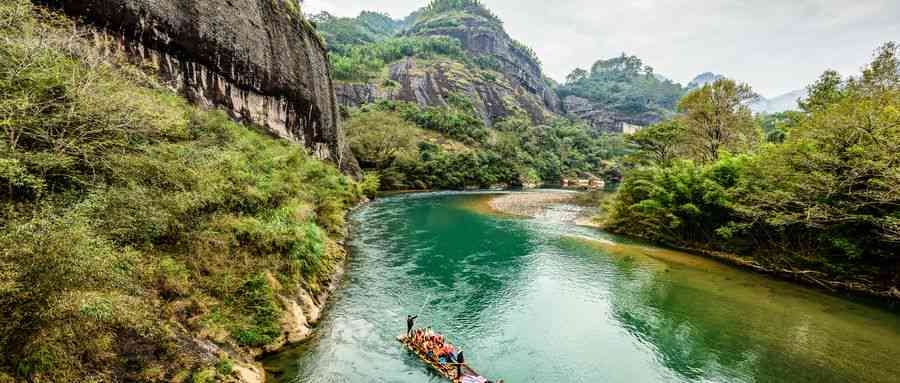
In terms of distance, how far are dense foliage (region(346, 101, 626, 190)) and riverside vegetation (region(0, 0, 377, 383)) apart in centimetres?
5119

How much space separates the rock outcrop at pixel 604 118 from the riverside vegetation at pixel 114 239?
539 ft

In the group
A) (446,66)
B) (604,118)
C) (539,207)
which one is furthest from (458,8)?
(539,207)

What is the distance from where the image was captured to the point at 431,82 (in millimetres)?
124438

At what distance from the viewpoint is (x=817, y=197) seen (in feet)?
65.8

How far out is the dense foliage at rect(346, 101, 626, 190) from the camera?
67312 mm

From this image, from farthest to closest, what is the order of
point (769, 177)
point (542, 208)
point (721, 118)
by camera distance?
1. point (542, 208)
2. point (721, 118)
3. point (769, 177)

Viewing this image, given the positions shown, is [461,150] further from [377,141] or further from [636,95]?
[636,95]

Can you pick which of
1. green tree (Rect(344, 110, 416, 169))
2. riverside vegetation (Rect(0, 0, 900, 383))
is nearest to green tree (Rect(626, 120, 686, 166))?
riverside vegetation (Rect(0, 0, 900, 383))

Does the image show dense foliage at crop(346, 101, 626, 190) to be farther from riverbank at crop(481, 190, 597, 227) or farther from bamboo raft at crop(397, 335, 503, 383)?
bamboo raft at crop(397, 335, 503, 383)

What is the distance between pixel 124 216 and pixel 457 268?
16.8m

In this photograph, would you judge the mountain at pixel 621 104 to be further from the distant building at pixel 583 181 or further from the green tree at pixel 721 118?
the green tree at pixel 721 118

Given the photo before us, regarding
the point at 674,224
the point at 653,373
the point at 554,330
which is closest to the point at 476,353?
the point at 554,330

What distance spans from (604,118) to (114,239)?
614 ft

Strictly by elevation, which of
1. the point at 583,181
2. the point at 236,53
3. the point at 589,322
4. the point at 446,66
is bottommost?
the point at 589,322
